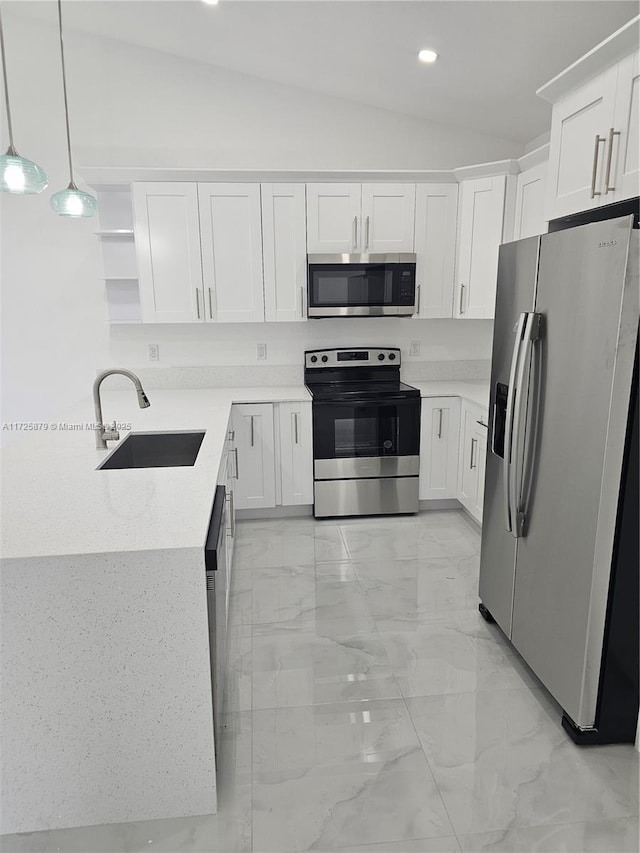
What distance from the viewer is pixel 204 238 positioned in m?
3.71

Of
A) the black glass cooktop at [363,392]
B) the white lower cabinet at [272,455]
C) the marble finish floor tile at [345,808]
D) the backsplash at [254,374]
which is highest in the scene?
the backsplash at [254,374]

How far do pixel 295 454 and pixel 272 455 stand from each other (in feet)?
0.51

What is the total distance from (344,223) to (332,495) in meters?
1.86

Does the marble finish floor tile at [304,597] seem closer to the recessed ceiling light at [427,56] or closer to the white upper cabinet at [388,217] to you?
the white upper cabinet at [388,217]

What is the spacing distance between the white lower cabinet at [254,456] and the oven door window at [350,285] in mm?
834

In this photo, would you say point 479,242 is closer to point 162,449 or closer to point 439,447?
point 439,447

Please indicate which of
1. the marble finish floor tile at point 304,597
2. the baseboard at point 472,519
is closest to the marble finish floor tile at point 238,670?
the marble finish floor tile at point 304,597

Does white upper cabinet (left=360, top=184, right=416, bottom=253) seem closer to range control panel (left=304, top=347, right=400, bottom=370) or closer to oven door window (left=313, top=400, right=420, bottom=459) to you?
range control panel (left=304, top=347, right=400, bottom=370)

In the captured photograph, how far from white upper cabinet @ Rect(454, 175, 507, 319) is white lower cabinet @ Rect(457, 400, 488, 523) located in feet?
2.29

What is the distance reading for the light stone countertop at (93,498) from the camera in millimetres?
1457

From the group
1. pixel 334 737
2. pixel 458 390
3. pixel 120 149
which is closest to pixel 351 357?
pixel 458 390

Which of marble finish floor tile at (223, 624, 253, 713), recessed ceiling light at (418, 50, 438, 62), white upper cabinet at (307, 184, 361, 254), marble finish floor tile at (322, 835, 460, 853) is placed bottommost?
Answer: marble finish floor tile at (223, 624, 253, 713)

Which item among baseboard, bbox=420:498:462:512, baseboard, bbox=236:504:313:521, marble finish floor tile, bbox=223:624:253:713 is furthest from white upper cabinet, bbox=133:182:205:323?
marble finish floor tile, bbox=223:624:253:713

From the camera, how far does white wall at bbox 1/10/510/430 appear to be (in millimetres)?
3742
